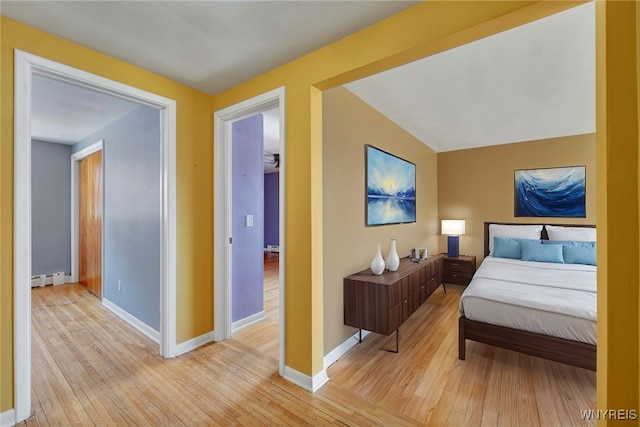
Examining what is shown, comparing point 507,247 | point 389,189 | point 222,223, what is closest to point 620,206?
point 389,189

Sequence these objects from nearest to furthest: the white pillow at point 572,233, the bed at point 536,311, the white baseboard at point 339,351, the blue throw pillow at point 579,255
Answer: the bed at point 536,311
the white baseboard at point 339,351
the blue throw pillow at point 579,255
the white pillow at point 572,233

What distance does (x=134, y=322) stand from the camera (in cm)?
296

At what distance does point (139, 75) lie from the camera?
2.12 metres

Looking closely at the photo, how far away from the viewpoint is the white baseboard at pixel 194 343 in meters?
2.38

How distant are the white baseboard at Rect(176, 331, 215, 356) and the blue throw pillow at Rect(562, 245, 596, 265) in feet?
14.7

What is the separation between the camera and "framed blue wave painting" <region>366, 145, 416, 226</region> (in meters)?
2.93

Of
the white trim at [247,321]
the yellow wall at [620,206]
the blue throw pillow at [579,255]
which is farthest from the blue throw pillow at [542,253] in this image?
the white trim at [247,321]

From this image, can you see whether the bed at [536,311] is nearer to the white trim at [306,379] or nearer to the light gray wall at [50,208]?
the white trim at [306,379]

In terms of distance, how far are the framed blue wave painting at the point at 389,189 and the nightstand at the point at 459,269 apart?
46.5 inches

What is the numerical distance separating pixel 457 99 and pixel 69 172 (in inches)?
241

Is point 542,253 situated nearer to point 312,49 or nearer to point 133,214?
point 312,49

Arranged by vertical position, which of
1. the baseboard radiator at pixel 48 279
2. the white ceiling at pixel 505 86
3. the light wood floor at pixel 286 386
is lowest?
the light wood floor at pixel 286 386

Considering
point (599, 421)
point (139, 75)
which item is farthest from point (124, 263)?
point (599, 421)

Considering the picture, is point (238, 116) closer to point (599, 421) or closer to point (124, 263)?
point (124, 263)
